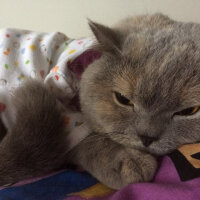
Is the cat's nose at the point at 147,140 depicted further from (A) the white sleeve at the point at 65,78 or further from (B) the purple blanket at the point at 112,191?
(A) the white sleeve at the point at 65,78

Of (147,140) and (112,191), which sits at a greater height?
(147,140)

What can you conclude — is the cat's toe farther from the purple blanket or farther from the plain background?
the plain background

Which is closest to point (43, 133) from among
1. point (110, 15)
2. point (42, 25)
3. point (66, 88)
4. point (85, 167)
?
point (85, 167)

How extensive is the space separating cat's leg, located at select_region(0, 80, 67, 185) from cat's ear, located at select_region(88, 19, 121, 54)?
0.85 ft

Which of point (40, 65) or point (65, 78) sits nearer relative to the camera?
point (65, 78)

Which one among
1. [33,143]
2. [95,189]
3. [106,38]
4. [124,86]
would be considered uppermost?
[106,38]

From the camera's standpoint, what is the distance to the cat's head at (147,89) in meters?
0.70

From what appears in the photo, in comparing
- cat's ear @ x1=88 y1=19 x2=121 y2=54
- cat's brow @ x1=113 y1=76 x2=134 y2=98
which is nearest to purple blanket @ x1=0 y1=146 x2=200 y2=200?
cat's brow @ x1=113 y1=76 x2=134 y2=98

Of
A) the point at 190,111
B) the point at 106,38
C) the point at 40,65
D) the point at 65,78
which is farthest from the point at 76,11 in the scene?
the point at 190,111

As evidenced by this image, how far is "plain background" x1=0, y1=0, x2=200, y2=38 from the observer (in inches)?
62.1

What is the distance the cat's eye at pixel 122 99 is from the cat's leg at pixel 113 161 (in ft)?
0.46

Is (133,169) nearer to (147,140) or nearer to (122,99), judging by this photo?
(147,140)

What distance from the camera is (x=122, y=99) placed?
78 centimetres

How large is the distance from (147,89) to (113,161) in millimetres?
239
